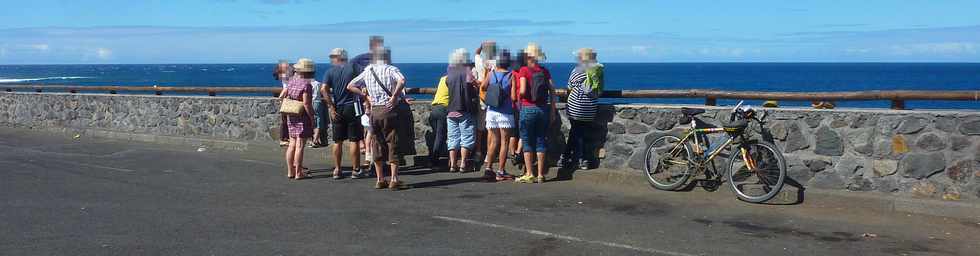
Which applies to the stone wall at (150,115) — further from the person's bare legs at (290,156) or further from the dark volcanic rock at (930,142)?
the dark volcanic rock at (930,142)

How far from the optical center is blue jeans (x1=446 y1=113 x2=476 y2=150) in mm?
11125

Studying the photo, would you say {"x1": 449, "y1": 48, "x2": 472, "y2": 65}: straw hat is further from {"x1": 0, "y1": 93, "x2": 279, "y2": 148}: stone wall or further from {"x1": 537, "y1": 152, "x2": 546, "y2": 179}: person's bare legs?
{"x1": 0, "y1": 93, "x2": 279, "y2": 148}: stone wall

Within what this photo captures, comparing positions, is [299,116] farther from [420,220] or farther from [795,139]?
[795,139]

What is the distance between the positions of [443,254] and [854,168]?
15.0ft

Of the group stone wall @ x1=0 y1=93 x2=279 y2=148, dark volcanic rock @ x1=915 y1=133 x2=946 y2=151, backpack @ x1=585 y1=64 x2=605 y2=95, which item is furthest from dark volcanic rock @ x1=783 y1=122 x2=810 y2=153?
stone wall @ x1=0 y1=93 x2=279 y2=148

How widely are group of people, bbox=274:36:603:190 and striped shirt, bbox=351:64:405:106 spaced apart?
1 centimetres

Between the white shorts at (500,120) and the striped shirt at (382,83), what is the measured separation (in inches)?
49.9

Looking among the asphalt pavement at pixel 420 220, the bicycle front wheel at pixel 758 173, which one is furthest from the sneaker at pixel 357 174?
the bicycle front wheel at pixel 758 173

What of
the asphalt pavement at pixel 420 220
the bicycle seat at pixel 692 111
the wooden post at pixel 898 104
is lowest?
the asphalt pavement at pixel 420 220

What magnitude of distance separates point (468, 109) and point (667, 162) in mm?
2439

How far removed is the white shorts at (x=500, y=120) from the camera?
10.5 m

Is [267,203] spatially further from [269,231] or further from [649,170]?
[649,170]

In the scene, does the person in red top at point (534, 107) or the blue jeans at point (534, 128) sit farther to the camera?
the blue jeans at point (534, 128)

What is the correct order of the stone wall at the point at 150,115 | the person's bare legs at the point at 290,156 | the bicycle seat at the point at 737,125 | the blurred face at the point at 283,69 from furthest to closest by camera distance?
the stone wall at the point at 150,115 < the blurred face at the point at 283,69 < the person's bare legs at the point at 290,156 < the bicycle seat at the point at 737,125
